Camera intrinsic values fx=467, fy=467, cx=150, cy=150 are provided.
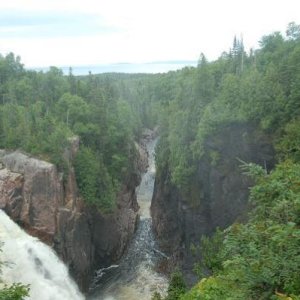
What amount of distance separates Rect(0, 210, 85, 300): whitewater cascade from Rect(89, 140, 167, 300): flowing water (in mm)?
3787

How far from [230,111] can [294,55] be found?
7259mm

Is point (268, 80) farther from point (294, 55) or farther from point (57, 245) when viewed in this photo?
point (57, 245)

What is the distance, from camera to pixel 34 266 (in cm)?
3067

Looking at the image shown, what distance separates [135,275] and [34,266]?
10733 mm

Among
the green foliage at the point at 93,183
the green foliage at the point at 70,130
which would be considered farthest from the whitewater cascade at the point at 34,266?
the green foliage at the point at 93,183

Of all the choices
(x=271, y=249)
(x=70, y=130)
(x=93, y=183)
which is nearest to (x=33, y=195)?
(x=93, y=183)

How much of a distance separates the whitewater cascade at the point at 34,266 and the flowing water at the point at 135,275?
3.79 metres

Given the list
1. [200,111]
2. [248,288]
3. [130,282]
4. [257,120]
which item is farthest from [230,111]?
[248,288]

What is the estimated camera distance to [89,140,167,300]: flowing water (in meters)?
35.8

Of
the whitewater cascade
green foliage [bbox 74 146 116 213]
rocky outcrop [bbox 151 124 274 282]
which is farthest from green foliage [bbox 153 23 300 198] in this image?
the whitewater cascade

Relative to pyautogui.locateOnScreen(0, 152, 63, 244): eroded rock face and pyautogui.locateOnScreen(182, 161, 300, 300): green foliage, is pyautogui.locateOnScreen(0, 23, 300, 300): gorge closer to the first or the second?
pyautogui.locateOnScreen(0, 152, 63, 244): eroded rock face

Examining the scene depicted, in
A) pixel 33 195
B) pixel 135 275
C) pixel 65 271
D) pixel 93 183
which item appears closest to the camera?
pixel 65 271

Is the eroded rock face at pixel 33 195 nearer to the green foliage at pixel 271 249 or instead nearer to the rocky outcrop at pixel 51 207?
the rocky outcrop at pixel 51 207

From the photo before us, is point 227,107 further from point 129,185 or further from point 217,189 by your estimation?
point 129,185
